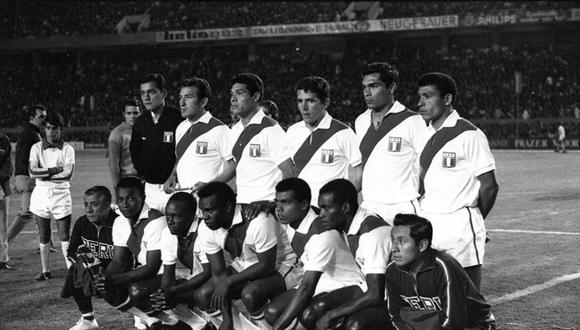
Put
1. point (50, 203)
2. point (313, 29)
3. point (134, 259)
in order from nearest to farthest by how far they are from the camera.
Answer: point (134, 259)
point (50, 203)
point (313, 29)

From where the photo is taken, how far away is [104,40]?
54094mm

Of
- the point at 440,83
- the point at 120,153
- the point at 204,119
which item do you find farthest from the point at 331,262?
the point at 120,153

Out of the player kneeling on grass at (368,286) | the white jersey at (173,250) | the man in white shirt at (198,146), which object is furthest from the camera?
the man in white shirt at (198,146)

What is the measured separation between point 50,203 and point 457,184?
557 centimetres

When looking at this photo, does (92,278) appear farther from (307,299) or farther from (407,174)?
(407,174)

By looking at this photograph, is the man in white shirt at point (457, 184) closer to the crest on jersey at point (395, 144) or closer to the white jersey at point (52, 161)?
the crest on jersey at point (395, 144)

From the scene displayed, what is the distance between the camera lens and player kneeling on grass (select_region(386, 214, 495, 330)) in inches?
195

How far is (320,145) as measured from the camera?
256 inches

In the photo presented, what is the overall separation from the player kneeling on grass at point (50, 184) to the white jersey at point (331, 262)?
14.5 feet

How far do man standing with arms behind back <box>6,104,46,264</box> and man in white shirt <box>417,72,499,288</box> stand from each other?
5.95 meters

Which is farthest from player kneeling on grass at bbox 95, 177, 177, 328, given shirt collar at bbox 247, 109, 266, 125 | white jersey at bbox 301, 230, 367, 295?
white jersey at bbox 301, 230, 367, 295

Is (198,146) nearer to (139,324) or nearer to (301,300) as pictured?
(139,324)

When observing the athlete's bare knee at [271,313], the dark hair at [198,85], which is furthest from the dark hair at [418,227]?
the dark hair at [198,85]

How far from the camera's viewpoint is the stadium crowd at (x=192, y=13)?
48.4 m
